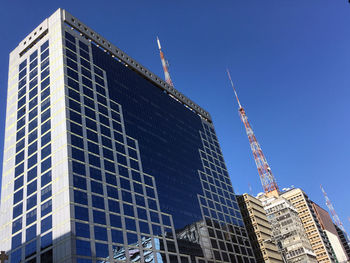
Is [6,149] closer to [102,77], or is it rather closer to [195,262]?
[102,77]

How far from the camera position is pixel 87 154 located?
105 meters

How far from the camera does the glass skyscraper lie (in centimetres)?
9362

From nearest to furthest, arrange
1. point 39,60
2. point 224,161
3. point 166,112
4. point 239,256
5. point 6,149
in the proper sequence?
point 6,149, point 39,60, point 239,256, point 166,112, point 224,161

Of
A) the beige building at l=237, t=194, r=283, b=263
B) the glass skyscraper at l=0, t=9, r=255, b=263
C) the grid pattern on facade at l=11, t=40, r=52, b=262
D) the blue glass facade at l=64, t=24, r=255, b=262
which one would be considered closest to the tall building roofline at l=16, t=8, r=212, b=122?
the glass skyscraper at l=0, t=9, r=255, b=263

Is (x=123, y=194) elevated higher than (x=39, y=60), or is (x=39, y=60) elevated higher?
(x=39, y=60)

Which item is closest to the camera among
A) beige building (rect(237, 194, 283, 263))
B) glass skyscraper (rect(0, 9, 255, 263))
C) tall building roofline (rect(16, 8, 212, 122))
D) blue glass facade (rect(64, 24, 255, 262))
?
glass skyscraper (rect(0, 9, 255, 263))

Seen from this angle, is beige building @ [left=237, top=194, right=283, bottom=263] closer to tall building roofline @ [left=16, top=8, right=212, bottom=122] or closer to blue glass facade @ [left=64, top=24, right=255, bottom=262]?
blue glass facade @ [left=64, top=24, right=255, bottom=262]

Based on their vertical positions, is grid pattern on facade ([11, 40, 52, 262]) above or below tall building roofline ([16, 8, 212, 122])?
below

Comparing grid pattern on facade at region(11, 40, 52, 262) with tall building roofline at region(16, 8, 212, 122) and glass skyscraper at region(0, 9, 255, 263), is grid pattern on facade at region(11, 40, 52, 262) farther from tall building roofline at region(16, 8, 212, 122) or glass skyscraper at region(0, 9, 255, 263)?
tall building roofline at region(16, 8, 212, 122)

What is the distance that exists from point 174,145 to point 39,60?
58332 millimetres

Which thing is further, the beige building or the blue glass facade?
the beige building

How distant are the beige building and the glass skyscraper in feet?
67.2

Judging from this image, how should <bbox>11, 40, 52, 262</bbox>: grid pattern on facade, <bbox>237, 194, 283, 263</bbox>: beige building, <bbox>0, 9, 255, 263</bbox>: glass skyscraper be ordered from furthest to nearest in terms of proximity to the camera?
<bbox>237, 194, 283, 263</bbox>: beige building < <bbox>0, 9, 255, 263</bbox>: glass skyscraper < <bbox>11, 40, 52, 262</bbox>: grid pattern on facade

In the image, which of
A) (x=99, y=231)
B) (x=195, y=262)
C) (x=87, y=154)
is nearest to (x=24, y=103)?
(x=87, y=154)
